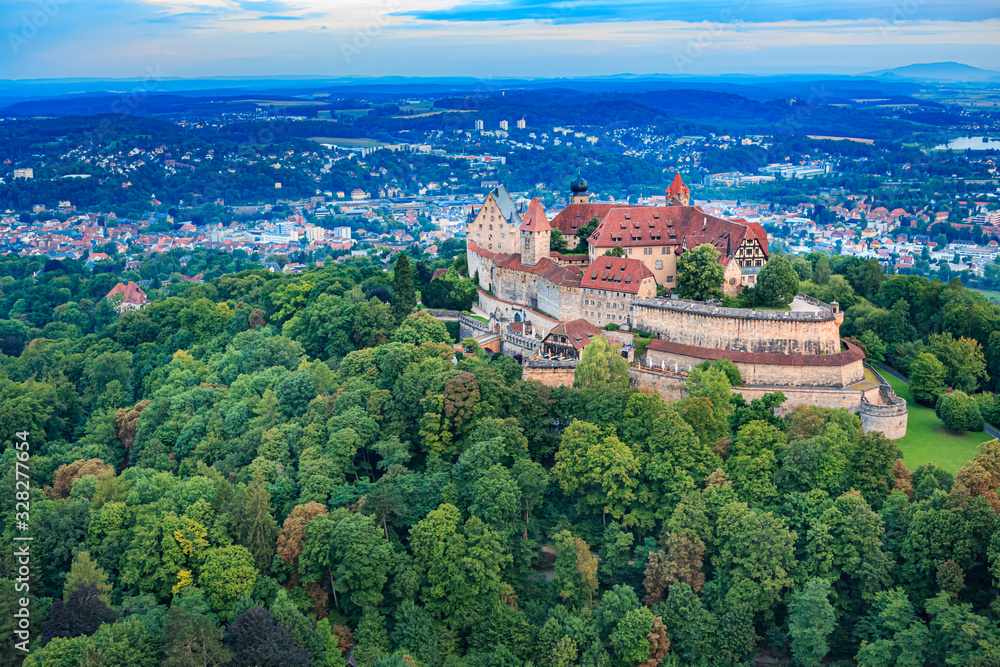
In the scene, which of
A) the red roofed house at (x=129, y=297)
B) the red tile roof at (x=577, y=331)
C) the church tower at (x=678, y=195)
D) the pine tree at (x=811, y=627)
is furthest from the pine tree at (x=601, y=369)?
the red roofed house at (x=129, y=297)

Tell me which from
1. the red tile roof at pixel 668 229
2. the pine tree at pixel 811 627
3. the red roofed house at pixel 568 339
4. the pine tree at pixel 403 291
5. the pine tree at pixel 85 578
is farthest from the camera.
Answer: the pine tree at pixel 403 291

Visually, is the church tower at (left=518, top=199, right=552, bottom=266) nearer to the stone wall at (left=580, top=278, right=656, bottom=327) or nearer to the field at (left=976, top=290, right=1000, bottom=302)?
the stone wall at (left=580, top=278, right=656, bottom=327)

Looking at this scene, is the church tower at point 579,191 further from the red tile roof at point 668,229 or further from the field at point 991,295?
the field at point 991,295

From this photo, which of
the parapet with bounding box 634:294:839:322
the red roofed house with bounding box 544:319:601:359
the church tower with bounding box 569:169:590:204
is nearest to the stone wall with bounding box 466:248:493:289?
the church tower with bounding box 569:169:590:204

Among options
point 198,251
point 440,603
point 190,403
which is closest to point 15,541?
point 190,403

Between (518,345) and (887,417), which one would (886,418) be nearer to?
(887,417)

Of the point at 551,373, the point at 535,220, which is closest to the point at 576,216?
the point at 535,220

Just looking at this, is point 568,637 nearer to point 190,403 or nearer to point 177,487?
point 177,487

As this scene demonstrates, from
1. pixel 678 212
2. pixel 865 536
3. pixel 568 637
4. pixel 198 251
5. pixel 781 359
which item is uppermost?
pixel 678 212
